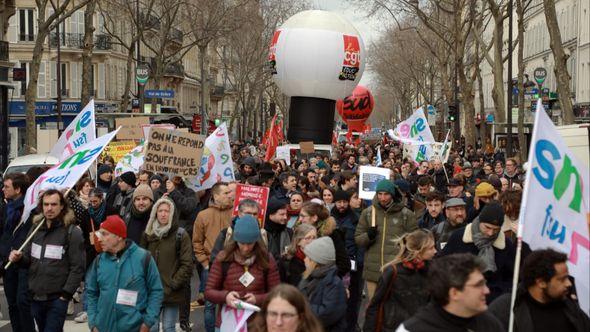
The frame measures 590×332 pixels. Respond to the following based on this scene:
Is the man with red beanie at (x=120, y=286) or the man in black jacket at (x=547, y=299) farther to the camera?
the man with red beanie at (x=120, y=286)

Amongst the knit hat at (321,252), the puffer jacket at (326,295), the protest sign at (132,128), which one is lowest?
the puffer jacket at (326,295)

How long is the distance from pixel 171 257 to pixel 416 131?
15374mm

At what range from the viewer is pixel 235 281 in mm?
7652

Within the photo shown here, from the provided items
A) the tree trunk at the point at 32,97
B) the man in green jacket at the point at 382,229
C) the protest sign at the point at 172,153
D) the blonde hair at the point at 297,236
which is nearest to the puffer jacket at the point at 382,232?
the man in green jacket at the point at 382,229

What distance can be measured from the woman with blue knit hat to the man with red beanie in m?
0.53

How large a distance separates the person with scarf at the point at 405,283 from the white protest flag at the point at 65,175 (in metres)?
3.44

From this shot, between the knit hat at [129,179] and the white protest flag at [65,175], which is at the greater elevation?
the white protest flag at [65,175]

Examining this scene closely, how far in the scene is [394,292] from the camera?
7398 mm

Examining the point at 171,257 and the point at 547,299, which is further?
the point at 171,257

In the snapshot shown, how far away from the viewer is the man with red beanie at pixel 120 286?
7914mm

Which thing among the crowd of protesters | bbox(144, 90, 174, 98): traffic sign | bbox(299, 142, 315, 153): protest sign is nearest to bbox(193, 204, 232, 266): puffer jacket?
the crowd of protesters

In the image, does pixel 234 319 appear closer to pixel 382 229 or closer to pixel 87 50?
pixel 382 229

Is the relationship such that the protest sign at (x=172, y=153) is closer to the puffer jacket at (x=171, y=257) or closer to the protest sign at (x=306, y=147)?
the puffer jacket at (x=171, y=257)

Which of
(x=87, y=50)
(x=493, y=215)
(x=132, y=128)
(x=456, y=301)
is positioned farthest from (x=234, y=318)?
(x=87, y=50)
